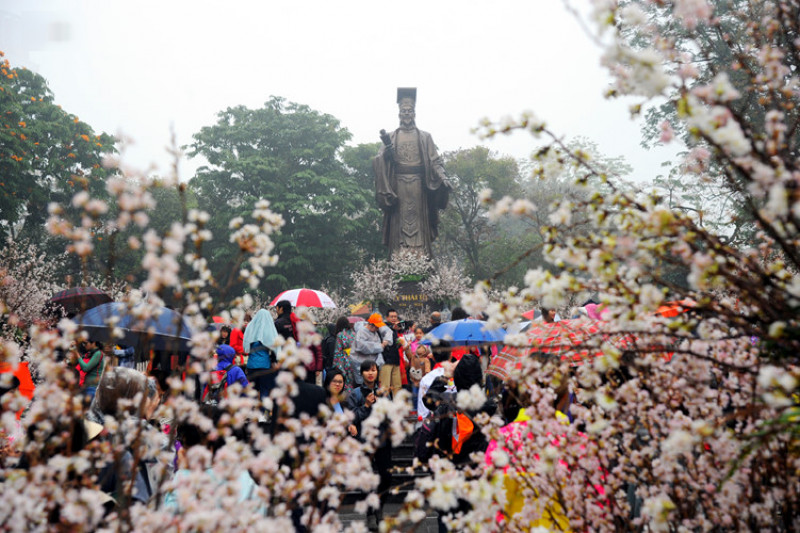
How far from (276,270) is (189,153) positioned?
8612mm

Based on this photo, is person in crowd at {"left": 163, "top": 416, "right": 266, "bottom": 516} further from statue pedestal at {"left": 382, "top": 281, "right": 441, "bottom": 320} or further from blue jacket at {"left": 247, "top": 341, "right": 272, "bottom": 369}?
statue pedestal at {"left": 382, "top": 281, "right": 441, "bottom": 320}

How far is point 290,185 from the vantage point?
30.4m

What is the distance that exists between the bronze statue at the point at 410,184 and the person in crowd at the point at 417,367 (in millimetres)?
10267

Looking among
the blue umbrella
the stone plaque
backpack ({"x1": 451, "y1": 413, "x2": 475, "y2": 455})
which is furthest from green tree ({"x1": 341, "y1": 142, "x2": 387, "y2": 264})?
backpack ({"x1": 451, "y1": 413, "x2": 475, "y2": 455})

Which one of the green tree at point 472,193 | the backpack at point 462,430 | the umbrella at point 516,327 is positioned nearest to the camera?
the umbrella at point 516,327

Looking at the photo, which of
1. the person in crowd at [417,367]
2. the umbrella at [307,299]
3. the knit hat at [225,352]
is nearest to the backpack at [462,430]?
the person in crowd at [417,367]

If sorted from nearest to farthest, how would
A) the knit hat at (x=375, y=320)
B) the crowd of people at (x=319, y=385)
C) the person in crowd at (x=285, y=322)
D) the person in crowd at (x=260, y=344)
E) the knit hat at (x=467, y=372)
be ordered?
the crowd of people at (x=319, y=385) < the knit hat at (x=467, y=372) < the person in crowd at (x=260, y=344) < the person in crowd at (x=285, y=322) < the knit hat at (x=375, y=320)

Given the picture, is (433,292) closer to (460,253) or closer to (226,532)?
(226,532)

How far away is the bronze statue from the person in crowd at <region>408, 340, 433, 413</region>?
33.7 feet

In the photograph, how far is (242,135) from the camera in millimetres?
31344

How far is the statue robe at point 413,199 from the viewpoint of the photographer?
62.3 ft

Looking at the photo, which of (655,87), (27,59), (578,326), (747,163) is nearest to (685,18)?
(655,87)

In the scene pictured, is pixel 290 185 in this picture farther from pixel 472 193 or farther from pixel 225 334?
pixel 225 334

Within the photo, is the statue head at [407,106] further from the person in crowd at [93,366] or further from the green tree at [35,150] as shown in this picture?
the person in crowd at [93,366]
